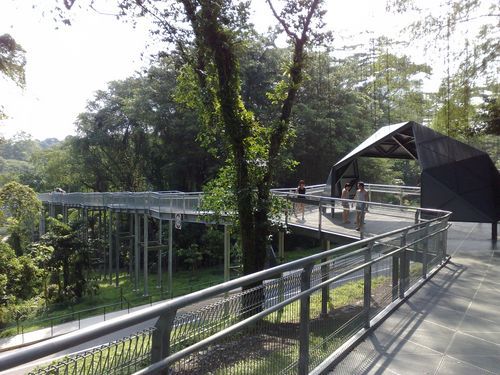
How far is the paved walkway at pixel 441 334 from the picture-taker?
459 centimetres

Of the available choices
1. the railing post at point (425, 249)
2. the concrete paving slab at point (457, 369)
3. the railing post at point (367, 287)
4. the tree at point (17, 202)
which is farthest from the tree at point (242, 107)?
the tree at point (17, 202)

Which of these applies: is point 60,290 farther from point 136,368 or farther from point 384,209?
point 136,368

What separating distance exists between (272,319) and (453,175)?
12439 millimetres

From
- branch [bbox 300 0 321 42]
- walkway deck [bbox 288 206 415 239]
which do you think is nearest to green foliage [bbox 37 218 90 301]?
walkway deck [bbox 288 206 415 239]

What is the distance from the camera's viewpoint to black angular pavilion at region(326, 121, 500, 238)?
1400 centimetres

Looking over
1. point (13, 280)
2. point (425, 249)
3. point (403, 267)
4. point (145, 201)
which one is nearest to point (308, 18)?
point (425, 249)

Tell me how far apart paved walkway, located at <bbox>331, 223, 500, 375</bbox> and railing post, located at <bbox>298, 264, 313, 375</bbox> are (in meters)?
0.54

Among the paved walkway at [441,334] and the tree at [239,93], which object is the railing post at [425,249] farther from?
the tree at [239,93]

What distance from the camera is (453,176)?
14.3 m

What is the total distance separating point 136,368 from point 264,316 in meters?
1.22

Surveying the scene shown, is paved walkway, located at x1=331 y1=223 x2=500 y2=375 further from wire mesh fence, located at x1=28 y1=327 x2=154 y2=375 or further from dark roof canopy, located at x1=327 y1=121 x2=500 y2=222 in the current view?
dark roof canopy, located at x1=327 y1=121 x2=500 y2=222

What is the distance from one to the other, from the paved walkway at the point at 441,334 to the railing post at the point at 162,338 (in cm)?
235

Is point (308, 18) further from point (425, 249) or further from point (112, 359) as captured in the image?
point (112, 359)

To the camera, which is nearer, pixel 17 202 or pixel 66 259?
pixel 17 202
